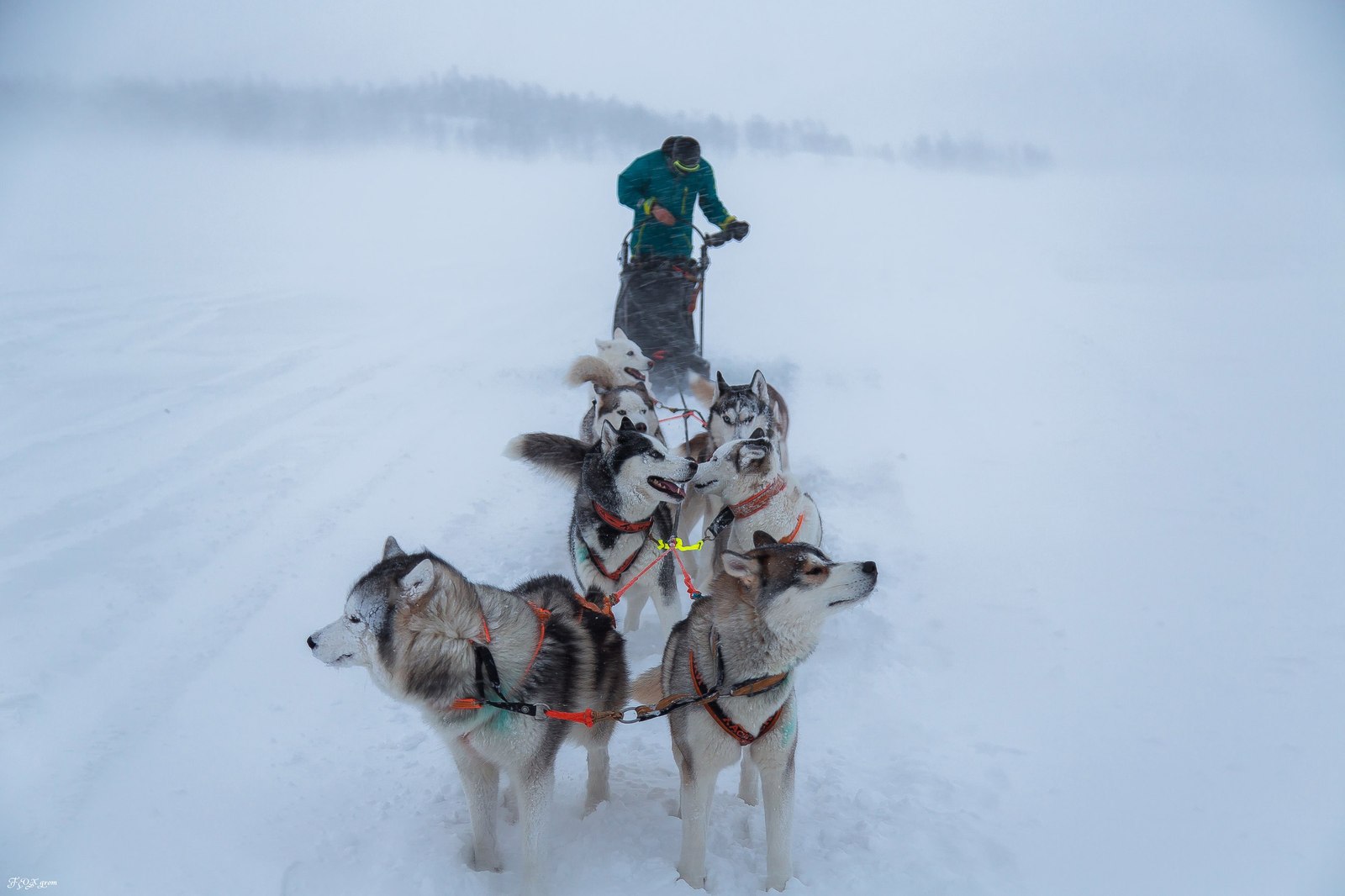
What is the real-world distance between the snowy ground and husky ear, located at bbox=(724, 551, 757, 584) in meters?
0.98

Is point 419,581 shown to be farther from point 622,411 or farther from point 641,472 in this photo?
point 622,411

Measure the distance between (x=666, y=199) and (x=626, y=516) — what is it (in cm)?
350

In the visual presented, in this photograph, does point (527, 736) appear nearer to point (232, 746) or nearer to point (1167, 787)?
point (232, 746)

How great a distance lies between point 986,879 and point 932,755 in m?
0.58

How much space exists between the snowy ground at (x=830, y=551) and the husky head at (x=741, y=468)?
0.93 meters

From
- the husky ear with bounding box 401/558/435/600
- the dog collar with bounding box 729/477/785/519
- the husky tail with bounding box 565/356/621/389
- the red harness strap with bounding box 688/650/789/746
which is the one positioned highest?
the husky ear with bounding box 401/558/435/600

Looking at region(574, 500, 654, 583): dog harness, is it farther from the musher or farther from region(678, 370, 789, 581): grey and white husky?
the musher

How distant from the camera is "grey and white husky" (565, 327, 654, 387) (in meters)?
5.16

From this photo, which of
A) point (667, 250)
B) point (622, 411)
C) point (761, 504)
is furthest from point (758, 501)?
point (667, 250)

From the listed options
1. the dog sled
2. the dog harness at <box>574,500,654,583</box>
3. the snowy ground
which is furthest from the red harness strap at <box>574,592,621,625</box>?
the dog sled

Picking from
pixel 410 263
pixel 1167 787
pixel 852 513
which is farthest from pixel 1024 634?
pixel 410 263

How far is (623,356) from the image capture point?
5.68 meters

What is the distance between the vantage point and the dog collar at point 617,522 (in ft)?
10.5

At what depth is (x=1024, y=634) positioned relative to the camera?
148 inches
